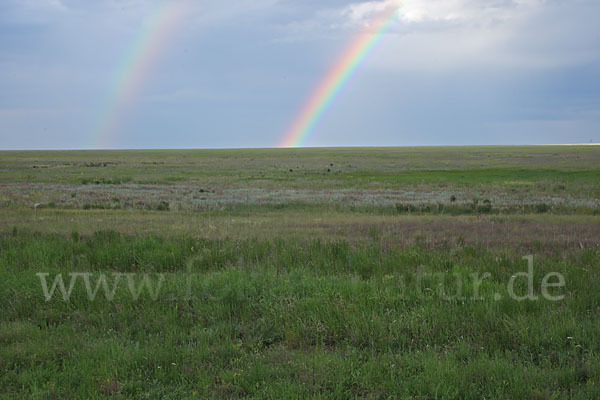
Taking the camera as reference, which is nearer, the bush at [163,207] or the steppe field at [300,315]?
the steppe field at [300,315]

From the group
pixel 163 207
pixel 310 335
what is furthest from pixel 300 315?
pixel 163 207

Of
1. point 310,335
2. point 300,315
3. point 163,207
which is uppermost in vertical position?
point 163,207

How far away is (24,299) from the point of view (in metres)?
7.37

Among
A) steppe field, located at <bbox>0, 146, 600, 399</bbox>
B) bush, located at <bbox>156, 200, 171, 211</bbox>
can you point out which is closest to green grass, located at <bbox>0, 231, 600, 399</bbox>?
steppe field, located at <bbox>0, 146, 600, 399</bbox>

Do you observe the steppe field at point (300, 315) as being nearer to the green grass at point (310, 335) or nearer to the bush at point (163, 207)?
the green grass at point (310, 335)

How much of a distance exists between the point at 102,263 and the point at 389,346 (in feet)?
22.4

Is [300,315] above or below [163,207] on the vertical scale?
below

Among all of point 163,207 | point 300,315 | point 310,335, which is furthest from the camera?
point 163,207

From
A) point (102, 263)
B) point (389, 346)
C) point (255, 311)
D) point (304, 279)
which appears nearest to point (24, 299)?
point (102, 263)

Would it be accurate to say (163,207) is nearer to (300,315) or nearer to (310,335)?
(300,315)

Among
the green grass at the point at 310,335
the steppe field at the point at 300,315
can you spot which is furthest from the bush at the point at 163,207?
the green grass at the point at 310,335

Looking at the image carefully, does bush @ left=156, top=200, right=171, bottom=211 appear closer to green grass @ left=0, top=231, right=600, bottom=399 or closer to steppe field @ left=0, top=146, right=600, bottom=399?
steppe field @ left=0, top=146, right=600, bottom=399

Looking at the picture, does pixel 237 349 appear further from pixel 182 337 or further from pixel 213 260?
pixel 213 260

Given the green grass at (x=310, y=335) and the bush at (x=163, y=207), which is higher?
the bush at (x=163, y=207)
